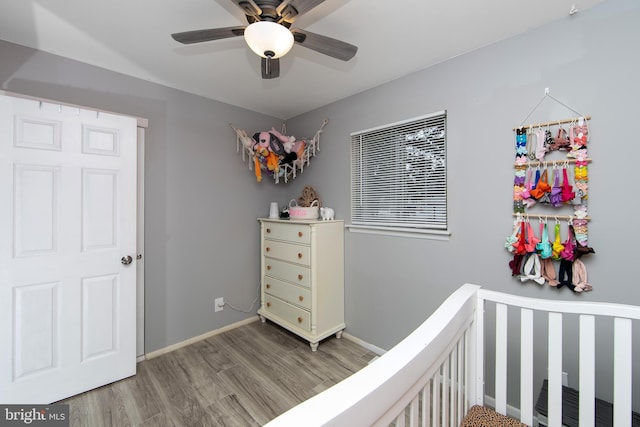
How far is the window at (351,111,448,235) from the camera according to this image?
2008 millimetres

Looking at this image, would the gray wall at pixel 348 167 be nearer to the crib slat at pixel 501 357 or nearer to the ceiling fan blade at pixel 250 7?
the crib slat at pixel 501 357

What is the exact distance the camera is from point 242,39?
1.73 meters

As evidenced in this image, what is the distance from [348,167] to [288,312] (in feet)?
5.16

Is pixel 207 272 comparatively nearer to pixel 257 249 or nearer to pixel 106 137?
pixel 257 249

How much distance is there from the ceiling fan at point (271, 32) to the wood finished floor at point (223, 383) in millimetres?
2135

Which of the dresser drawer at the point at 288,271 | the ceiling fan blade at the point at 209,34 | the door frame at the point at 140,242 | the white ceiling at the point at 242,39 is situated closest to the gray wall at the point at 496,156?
the white ceiling at the point at 242,39

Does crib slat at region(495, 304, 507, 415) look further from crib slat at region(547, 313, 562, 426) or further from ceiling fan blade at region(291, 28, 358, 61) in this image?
ceiling fan blade at region(291, 28, 358, 61)

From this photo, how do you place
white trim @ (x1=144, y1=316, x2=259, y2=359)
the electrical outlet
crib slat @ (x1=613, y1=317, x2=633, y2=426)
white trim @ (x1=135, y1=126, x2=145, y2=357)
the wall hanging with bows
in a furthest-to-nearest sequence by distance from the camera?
the electrical outlet, white trim @ (x1=144, y1=316, x2=259, y2=359), white trim @ (x1=135, y1=126, x2=145, y2=357), the wall hanging with bows, crib slat @ (x1=613, y1=317, x2=633, y2=426)

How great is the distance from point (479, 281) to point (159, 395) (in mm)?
2377

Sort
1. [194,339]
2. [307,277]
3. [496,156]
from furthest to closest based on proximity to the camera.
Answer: [194,339] < [307,277] < [496,156]

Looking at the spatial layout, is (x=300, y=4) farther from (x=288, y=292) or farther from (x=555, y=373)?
(x=288, y=292)

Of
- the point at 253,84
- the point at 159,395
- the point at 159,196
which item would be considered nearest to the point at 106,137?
the point at 159,196

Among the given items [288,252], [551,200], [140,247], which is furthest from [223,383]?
[551,200]

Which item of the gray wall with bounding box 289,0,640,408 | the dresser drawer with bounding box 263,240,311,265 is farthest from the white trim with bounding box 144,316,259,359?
the gray wall with bounding box 289,0,640,408
